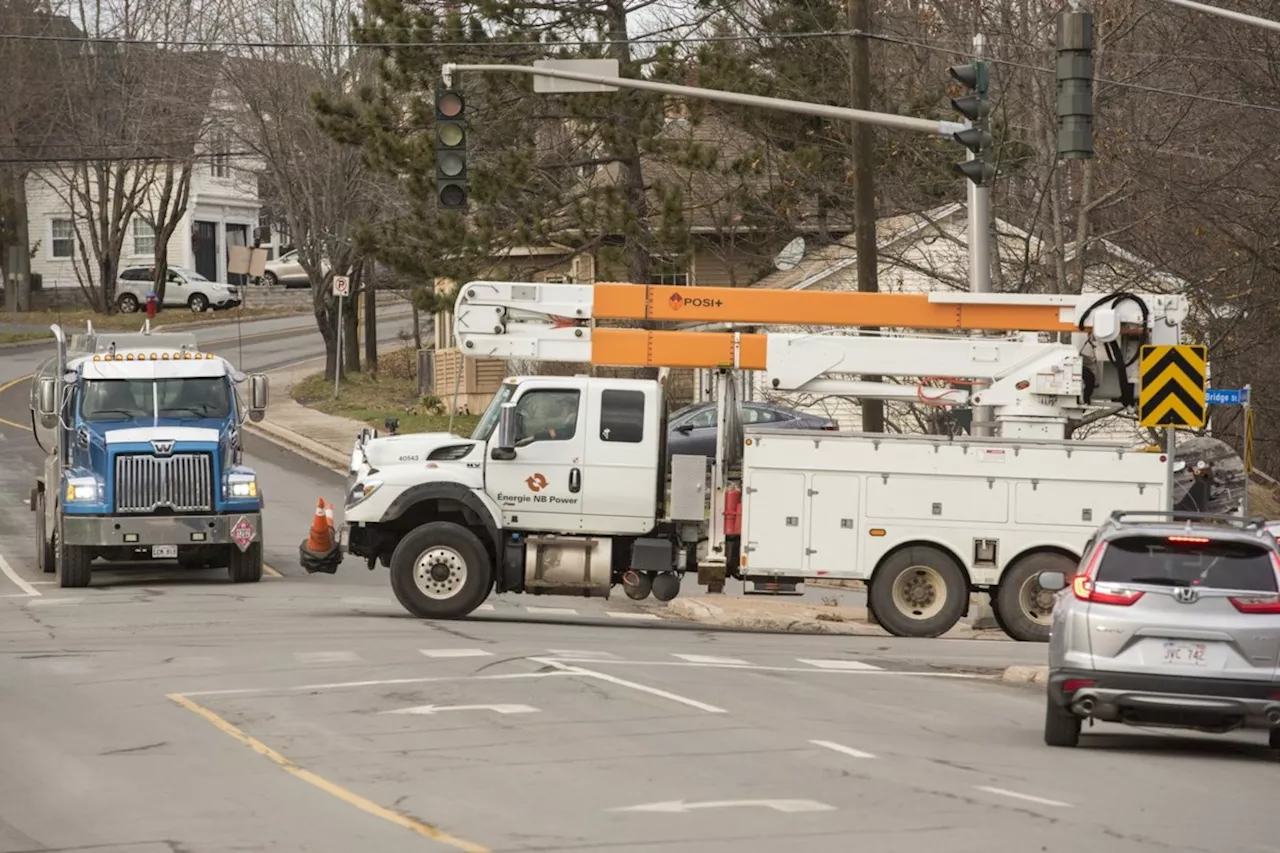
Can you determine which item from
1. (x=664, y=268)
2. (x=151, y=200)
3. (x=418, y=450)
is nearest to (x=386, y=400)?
(x=664, y=268)

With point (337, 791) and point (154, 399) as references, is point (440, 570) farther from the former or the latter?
point (337, 791)

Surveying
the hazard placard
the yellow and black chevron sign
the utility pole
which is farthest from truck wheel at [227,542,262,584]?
the yellow and black chevron sign

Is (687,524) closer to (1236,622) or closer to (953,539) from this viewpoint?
(953,539)

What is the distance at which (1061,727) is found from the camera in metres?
12.8

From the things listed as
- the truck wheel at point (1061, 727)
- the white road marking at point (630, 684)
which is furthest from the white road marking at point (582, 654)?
the truck wheel at point (1061, 727)

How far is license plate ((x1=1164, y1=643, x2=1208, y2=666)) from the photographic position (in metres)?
12.1

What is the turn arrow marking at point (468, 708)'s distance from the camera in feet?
45.3

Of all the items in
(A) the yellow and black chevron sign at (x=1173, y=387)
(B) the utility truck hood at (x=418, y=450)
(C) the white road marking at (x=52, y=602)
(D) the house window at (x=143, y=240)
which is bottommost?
(C) the white road marking at (x=52, y=602)

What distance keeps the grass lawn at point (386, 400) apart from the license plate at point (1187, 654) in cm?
2866

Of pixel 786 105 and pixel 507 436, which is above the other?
pixel 786 105

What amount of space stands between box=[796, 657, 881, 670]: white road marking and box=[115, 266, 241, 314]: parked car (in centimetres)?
5509

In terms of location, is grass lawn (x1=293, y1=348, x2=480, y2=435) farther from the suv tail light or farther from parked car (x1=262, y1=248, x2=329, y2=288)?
the suv tail light

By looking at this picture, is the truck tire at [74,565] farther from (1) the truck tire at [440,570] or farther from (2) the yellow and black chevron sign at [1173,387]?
(2) the yellow and black chevron sign at [1173,387]

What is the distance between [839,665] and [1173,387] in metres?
4.50
